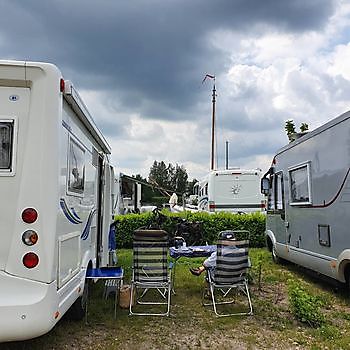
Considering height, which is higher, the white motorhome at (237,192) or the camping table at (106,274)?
the white motorhome at (237,192)

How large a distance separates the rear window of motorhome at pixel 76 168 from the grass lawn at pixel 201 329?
1.60 m

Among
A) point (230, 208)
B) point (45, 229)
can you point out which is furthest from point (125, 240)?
point (45, 229)

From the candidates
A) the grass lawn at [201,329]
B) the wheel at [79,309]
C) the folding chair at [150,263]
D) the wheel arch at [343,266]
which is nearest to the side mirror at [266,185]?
the grass lawn at [201,329]

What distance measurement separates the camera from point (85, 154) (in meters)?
5.03

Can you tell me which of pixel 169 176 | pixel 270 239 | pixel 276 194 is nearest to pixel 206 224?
pixel 270 239

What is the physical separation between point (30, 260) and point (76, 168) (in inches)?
52.0

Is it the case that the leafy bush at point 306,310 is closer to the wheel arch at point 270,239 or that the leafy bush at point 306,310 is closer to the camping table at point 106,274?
the camping table at point 106,274

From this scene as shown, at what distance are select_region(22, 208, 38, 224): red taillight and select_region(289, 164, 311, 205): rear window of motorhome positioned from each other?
14.8ft

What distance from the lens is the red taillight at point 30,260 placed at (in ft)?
10.9

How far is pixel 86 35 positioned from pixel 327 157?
437cm

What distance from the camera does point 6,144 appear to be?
3414 millimetres

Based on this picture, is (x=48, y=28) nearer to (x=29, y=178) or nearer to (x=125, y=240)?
(x=29, y=178)

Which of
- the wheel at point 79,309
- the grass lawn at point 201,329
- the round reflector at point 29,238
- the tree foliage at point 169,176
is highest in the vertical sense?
the tree foliage at point 169,176

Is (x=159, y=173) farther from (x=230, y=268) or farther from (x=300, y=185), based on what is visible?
(x=230, y=268)
